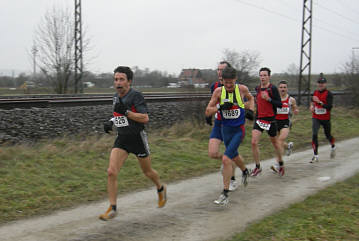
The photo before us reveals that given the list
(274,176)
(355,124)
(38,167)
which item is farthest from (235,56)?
(38,167)

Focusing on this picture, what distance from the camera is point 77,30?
2572 centimetres

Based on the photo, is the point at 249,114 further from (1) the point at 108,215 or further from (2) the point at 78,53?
(2) the point at 78,53

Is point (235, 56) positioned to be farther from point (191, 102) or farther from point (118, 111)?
point (118, 111)

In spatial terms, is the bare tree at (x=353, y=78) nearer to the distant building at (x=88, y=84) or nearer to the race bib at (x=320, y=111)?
the race bib at (x=320, y=111)

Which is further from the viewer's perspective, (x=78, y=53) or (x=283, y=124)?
(x=78, y=53)

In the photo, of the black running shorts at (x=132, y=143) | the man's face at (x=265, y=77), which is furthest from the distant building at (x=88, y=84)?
the black running shorts at (x=132, y=143)

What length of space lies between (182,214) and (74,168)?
3260mm

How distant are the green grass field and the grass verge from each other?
9.08 ft

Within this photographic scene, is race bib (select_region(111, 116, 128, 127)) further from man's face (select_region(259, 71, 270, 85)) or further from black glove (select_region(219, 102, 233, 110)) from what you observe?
man's face (select_region(259, 71, 270, 85))

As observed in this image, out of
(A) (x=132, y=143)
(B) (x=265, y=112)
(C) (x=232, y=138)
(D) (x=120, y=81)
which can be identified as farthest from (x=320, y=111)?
(D) (x=120, y=81)

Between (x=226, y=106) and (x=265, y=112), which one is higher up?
(x=226, y=106)

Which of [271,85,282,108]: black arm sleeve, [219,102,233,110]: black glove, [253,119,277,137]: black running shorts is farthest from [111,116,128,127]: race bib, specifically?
[253,119,277,137]: black running shorts

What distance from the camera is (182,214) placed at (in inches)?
219

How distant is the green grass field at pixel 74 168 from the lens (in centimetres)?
613
